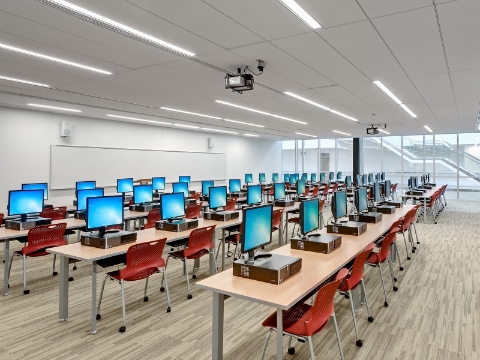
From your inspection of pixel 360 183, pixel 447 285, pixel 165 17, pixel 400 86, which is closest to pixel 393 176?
pixel 360 183

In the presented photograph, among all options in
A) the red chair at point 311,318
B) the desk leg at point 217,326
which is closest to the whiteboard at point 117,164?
the desk leg at point 217,326

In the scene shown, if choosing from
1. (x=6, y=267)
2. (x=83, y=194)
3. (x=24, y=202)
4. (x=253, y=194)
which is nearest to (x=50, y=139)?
(x=83, y=194)

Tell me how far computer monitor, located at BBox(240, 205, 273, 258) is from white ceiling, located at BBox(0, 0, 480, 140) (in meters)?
1.84

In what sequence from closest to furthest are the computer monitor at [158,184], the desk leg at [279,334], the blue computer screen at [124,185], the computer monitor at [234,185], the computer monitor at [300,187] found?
the desk leg at [279,334], the blue computer screen at [124,185], the computer monitor at [158,184], the computer monitor at [234,185], the computer monitor at [300,187]

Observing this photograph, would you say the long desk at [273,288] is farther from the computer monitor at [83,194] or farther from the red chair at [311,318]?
the computer monitor at [83,194]

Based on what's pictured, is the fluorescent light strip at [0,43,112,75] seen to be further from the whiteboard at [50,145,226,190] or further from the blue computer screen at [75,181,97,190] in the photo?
the whiteboard at [50,145,226,190]

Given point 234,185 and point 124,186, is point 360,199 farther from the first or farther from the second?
point 124,186

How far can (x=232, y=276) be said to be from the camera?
8.56 feet

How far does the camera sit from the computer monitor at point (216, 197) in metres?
5.66

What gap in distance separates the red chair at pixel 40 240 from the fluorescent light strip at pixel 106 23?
2.64m

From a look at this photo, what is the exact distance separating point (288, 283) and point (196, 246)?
2.01 m

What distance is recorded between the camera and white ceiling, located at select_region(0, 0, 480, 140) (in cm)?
312

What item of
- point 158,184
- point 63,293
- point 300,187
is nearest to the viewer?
point 63,293

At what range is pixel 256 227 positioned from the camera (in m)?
2.82
